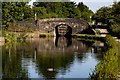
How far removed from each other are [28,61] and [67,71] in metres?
5.70

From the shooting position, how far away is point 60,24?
233 ft

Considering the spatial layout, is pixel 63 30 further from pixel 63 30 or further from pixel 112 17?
pixel 112 17

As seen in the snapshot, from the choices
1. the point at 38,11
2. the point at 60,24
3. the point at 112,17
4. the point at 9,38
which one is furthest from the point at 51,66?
the point at 38,11

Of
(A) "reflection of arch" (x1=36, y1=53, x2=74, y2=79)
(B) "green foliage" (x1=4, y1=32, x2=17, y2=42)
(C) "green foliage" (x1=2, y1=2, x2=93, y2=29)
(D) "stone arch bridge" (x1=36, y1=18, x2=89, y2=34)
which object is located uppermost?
(C) "green foliage" (x1=2, y1=2, x2=93, y2=29)

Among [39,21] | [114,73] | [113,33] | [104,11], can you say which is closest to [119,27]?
[113,33]

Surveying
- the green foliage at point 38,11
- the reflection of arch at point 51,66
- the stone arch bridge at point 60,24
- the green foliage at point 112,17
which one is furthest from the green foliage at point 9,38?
the reflection of arch at point 51,66

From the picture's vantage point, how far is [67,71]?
76.7 feet

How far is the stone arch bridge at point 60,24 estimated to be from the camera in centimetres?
7056

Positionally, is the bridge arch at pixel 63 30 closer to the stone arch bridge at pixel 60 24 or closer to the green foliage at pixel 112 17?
the stone arch bridge at pixel 60 24

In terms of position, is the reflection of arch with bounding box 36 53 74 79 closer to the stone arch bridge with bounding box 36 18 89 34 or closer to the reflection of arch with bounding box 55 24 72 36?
the stone arch bridge with bounding box 36 18 89 34

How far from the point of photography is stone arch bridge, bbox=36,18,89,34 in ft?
232

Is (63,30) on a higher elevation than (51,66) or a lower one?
higher

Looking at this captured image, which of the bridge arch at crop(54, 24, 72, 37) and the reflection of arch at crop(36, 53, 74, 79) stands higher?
the bridge arch at crop(54, 24, 72, 37)

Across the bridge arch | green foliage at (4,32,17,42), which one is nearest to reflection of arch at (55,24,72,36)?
the bridge arch
